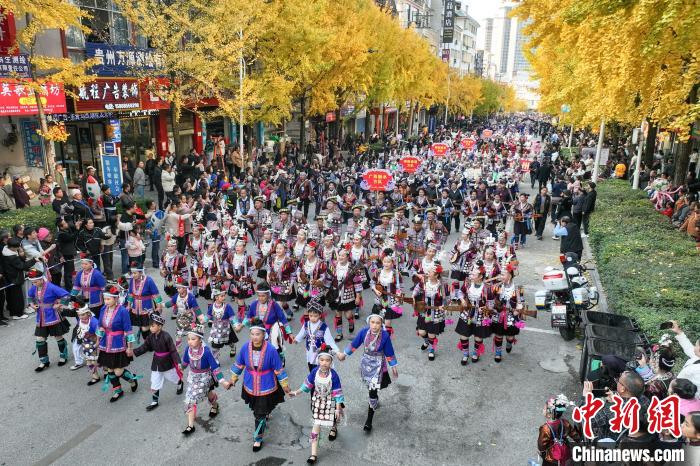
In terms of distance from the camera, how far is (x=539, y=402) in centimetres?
824

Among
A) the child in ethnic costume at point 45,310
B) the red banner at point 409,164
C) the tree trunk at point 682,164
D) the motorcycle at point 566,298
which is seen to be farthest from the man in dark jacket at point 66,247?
the tree trunk at point 682,164

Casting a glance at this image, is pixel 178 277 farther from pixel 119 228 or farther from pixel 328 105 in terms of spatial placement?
pixel 328 105

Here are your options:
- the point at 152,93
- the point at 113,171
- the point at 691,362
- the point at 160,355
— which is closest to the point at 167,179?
the point at 113,171

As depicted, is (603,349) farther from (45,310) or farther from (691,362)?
(45,310)

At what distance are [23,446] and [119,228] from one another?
22.4 ft

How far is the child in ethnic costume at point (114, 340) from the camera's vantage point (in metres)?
7.90

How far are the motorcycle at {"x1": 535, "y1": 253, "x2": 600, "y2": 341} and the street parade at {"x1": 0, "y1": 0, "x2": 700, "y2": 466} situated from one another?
0.05 metres

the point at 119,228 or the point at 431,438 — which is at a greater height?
the point at 119,228

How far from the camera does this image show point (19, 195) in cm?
1477

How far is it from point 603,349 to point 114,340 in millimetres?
7396

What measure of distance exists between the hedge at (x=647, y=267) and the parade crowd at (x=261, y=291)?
146cm

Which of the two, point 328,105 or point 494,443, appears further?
point 328,105

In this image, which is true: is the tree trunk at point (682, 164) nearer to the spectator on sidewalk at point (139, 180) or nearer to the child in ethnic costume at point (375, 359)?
the child in ethnic costume at point (375, 359)

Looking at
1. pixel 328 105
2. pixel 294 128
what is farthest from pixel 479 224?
pixel 294 128
